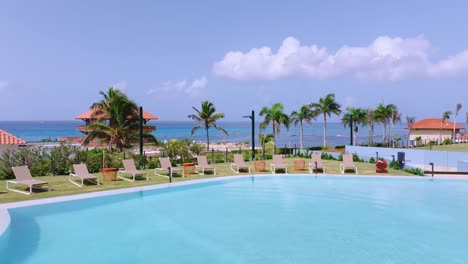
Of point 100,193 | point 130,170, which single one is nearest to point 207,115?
point 130,170

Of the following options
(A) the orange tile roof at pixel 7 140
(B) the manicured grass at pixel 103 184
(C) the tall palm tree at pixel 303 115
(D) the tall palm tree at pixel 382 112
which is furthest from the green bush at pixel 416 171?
(D) the tall palm tree at pixel 382 112

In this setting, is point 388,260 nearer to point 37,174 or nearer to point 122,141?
point 37,174

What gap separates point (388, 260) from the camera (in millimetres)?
7379

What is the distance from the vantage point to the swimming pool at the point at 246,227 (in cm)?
758

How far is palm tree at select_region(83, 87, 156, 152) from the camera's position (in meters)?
21.7

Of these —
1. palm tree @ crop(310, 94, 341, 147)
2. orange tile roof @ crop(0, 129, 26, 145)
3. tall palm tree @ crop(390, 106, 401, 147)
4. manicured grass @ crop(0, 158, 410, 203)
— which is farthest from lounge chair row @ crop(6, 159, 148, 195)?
tall palm tree @ crop(390, 106, 401, 147)

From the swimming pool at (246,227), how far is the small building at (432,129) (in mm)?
48123

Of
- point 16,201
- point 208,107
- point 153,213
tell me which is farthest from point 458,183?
point 208,107

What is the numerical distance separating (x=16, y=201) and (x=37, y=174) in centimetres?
516

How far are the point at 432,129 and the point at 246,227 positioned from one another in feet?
185

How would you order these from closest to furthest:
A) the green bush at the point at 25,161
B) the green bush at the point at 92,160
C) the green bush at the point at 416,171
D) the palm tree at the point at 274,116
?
the green bush at the point at 25,161 < the green bush at the point at 92,160 < the green bush at the point at 416,171 < the palm tree at the point at 274,116

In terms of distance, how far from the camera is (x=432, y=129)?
56.8 m

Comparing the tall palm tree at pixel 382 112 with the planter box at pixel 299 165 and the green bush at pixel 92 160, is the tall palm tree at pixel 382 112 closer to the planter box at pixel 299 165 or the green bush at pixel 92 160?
the planter box at pixel 299 165

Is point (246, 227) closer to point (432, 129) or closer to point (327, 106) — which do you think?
point (327, 106)
